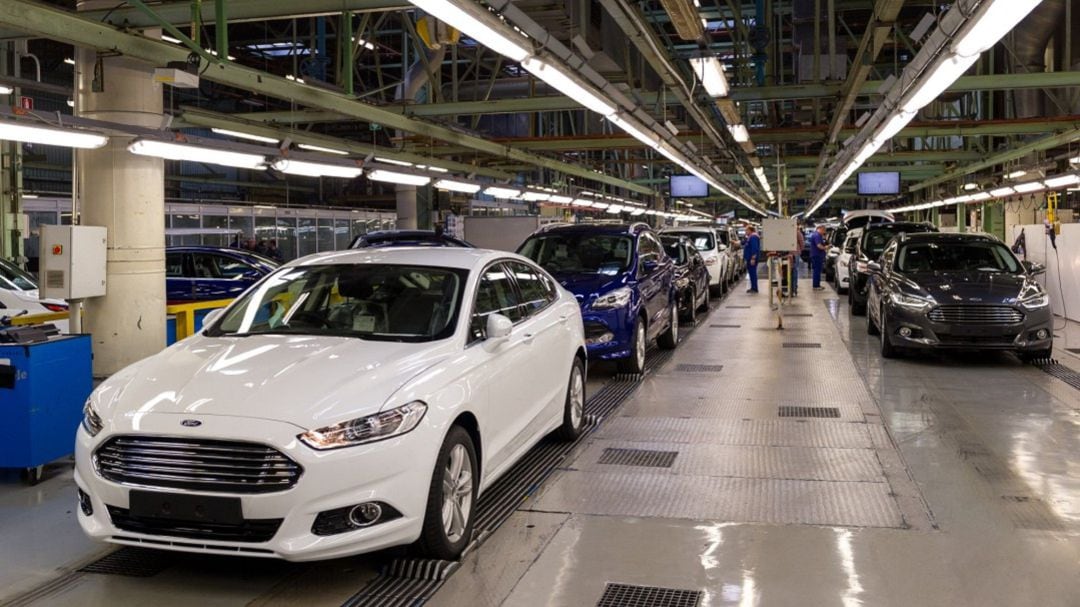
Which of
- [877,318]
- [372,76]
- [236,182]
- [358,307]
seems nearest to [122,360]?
[358,307]

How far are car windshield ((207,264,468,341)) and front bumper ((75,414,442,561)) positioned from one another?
1.00 metres

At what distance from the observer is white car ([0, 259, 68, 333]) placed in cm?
1204

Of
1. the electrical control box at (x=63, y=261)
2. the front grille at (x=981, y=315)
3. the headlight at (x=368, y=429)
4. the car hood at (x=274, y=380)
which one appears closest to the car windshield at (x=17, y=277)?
the electrical control box at (x=63, y=261)

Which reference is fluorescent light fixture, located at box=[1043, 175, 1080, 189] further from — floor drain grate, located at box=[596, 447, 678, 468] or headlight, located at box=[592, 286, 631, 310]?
floor drain grate, located at box=[596, 447, 678, 468]

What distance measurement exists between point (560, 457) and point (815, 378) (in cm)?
453

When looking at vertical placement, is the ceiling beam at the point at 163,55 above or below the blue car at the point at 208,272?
above

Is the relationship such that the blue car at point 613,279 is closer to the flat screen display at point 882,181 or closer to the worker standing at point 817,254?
the worker standing at point 817,254

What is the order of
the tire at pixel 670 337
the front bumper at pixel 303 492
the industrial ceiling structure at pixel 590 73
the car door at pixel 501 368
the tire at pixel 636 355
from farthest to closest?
the tire at pixel 670 337
the tire at pixel 636 355
the industrial ceiling structure at pixel 590 73
the car door at pixel 501 368
the front bumper at pixel 303 492

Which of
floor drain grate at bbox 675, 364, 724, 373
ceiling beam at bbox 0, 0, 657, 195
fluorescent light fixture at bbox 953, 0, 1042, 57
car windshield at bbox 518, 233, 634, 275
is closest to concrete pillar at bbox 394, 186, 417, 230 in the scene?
ceiling beam at bbox 0, 0, 657, 195

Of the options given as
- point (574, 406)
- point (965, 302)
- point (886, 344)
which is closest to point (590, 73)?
point (574, 406)

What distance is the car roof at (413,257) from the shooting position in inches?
224

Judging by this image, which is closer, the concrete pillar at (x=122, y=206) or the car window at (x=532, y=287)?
the car window at (x=532, y=287)

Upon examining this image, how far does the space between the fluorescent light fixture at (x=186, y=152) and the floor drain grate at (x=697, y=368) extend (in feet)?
17.9

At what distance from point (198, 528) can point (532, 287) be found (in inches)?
121
